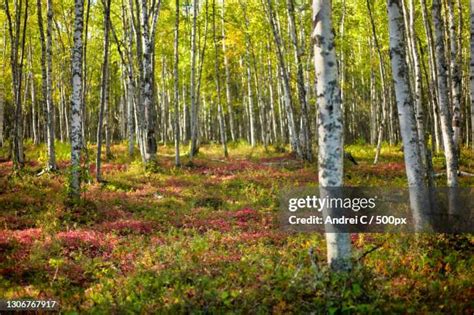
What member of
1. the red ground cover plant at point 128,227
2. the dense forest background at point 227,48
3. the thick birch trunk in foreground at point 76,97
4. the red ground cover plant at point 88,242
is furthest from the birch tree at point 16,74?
the red ground cover plant at point 88,242

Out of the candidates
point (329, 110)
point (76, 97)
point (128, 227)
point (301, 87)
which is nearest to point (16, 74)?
point (76, 97)

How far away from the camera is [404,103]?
26.8 ft

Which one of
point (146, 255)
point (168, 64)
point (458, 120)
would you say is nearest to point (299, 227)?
point (146, 255)

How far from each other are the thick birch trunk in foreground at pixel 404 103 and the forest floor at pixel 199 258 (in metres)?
1.08

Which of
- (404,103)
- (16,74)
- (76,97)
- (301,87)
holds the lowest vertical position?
(404,103)

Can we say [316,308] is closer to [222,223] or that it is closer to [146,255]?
[146,255]

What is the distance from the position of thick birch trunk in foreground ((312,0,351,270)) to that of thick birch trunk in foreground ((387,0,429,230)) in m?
2.47

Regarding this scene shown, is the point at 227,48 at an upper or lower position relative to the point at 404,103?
upper

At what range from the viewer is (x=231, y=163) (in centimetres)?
2198

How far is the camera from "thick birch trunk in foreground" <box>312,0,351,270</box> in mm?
6273

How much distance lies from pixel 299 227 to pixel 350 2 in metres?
26.7

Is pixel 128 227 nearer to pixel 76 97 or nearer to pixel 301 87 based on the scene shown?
pixel 76 97

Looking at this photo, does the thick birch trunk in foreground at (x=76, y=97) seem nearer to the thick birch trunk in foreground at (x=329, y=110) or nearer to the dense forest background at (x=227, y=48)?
the dense forest background at (x=227, y=48)

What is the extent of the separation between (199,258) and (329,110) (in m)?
3.90
